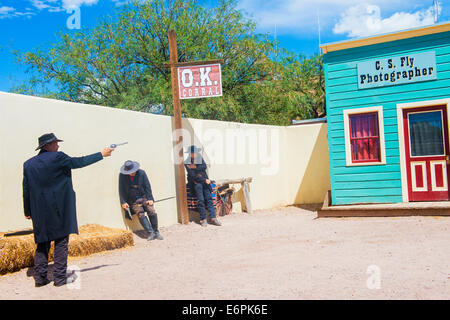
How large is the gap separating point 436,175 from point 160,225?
5753 millimetres

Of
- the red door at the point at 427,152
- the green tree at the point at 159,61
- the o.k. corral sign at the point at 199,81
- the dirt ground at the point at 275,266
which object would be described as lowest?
the dirt ground at the point at 275,266

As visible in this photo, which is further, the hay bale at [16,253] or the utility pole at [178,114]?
Answer: the utility pole at [178,114]

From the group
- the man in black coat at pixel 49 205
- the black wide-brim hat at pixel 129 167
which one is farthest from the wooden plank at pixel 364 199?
the man in black coat at pixel 49 205

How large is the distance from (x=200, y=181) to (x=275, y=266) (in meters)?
4.23

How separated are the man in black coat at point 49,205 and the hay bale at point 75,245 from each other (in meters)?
0.59

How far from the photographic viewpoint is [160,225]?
8.92 metres

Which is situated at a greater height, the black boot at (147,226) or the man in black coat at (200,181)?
the man in black coat at (200,181)

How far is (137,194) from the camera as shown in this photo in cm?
786

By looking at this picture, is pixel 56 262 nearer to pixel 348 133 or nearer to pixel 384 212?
pixel 384 212

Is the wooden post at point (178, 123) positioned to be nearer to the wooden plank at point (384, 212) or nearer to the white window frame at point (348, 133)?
the wooden plank at point (384, 212)

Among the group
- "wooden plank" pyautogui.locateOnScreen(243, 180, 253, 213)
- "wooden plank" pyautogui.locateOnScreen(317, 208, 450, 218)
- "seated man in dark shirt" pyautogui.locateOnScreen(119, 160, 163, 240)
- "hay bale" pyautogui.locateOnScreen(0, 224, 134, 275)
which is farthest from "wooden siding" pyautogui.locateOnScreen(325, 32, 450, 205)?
"hay bale" pyautogui.locateOnScreen(0, 224, 134, 275)

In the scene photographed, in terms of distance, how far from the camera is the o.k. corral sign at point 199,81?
29.6ft

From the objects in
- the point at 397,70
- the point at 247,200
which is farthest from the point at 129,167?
the point at 397,70
